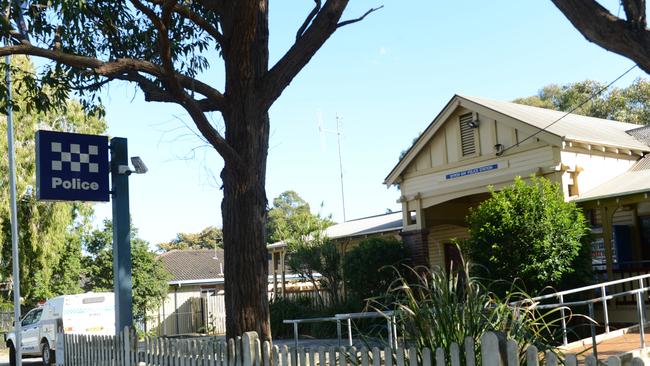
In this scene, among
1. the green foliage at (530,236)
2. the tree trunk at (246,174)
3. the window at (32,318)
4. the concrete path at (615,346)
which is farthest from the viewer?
the window at (32,318)

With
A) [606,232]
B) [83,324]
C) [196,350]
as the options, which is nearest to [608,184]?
[606,232]

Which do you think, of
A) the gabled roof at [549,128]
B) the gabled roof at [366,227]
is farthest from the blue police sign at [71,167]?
the gabled roof at [366,227]

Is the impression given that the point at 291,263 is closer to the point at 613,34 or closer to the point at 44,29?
the point at 44,29

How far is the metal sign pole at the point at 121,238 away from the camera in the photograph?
410 inches

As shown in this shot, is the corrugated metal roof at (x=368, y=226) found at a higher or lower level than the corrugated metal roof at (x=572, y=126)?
lower

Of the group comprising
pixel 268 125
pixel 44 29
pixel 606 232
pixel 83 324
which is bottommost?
pixel 83 324

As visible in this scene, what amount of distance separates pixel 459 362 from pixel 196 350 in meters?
3.52

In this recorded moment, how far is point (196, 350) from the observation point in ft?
25.2

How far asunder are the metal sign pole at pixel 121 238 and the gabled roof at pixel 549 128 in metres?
10.6

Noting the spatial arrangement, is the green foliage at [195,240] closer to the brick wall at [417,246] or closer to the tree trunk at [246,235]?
the brick wall at [417,246]

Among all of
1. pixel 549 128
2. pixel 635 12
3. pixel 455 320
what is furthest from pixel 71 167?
pixel 549 128

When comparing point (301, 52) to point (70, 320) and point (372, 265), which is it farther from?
point (70, 320)

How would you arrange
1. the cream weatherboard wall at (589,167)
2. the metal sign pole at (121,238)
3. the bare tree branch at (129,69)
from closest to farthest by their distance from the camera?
1. the bare tree branch at (129,69)
2. the metal sign pole at (121,238)
3. the cream weatherboard wall at (589,167)

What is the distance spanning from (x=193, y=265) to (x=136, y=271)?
47.4 ft
